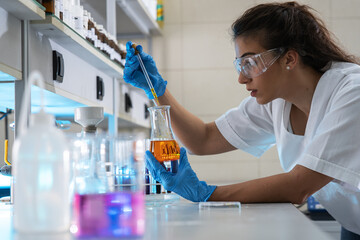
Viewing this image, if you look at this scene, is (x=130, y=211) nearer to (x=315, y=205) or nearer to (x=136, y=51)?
(x=136, y=51)

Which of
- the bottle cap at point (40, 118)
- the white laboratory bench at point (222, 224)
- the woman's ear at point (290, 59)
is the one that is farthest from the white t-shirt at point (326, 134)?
the bottle cap at point (40, 118)

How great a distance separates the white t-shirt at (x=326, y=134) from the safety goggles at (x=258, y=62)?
19 cm

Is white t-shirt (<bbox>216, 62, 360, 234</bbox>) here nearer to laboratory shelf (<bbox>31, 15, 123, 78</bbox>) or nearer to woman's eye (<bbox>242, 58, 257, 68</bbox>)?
woman's eye (<bbox>242, 58, 257, 68</bbox>)

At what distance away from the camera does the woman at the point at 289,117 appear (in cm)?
138

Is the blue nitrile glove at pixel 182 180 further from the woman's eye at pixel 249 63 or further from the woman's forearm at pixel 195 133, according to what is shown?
the woman's forearm at pixel 195 133

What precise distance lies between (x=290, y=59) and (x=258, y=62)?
13cm

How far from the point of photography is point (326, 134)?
54.9 inches

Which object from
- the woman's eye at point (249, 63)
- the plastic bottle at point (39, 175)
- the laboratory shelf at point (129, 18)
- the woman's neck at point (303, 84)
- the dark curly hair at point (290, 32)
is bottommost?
the plastic bottle at point (39, 175)

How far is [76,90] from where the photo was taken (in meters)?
2.15

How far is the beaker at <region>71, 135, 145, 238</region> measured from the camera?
0.72 metres

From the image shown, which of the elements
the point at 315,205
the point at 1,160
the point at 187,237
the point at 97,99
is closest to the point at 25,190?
the point at 187,237

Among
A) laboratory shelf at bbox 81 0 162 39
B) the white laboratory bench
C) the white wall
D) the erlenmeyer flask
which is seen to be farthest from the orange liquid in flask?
the white wall

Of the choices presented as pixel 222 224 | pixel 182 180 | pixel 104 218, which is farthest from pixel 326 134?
pixel 104 218

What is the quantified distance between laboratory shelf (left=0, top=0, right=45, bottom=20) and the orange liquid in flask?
0.60 metres
